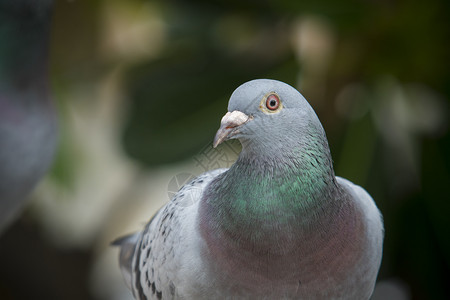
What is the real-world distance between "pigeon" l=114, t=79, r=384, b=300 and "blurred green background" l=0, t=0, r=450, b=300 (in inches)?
43.1

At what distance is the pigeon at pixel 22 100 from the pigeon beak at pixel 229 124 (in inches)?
44.8

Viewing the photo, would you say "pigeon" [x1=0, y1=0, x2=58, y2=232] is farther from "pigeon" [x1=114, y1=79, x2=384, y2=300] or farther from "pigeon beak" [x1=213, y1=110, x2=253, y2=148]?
"pigeon beak" [x1=213, y1=110, x2=253, y2=148]

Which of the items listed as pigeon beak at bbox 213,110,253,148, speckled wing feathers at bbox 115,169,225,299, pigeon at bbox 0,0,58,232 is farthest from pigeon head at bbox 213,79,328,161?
pigeon at bbox 0,0,58,232

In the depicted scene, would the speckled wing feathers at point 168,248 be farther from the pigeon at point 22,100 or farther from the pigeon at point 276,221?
the pigeon at point 22,100

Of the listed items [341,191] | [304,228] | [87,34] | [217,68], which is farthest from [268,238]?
[87,34]

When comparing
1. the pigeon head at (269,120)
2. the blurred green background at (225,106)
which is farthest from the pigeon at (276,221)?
the blurred green background at (225,106)

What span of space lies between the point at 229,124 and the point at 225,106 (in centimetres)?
153

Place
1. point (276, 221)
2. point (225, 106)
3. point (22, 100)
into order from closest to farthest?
point (276, 221) < point (22, 100) < point (225, 106)

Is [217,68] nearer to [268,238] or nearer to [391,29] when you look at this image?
[391,29]

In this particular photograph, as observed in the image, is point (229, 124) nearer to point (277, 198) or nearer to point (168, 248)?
point (277, 198)

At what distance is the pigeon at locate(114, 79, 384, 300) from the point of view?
0.99 metres

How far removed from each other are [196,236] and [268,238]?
166 millimetres

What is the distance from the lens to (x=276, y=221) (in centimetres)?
103

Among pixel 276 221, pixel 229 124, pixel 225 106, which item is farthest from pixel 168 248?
pixel 225 106
